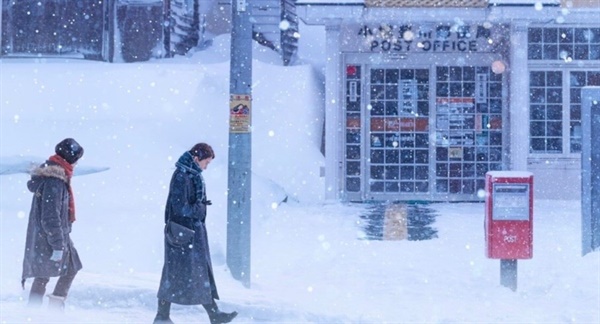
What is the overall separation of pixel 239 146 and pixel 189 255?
210cm

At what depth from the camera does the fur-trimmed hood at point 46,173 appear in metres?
7.58

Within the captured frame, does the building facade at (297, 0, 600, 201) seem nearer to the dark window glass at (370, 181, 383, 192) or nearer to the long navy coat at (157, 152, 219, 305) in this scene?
A: the dark window glass at (370, 181, 383, 192)

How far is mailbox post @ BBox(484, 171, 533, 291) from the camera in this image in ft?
31.3

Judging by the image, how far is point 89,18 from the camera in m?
22.1

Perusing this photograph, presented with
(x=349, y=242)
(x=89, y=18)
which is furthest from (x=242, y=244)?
(x=89, y=18)

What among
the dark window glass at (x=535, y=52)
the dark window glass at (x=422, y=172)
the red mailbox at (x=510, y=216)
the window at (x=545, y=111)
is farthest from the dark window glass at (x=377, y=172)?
the red mailbox at (x=510, y=216)

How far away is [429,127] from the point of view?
1819cm

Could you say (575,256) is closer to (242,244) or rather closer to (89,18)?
(242,244)

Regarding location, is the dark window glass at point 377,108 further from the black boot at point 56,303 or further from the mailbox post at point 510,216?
the black boot at point 56,303

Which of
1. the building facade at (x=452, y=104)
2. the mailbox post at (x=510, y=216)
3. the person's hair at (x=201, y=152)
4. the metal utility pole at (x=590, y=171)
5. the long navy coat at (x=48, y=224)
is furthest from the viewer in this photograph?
the building facade at (x=452, y=104)

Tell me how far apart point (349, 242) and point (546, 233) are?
2999 mm

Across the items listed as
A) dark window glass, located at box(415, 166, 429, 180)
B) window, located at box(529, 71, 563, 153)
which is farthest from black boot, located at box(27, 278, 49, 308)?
window, located at box(529, 71, 563, 153)

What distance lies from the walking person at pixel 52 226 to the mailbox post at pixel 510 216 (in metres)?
4.20

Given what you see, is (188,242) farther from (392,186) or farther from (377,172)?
(392,186)
